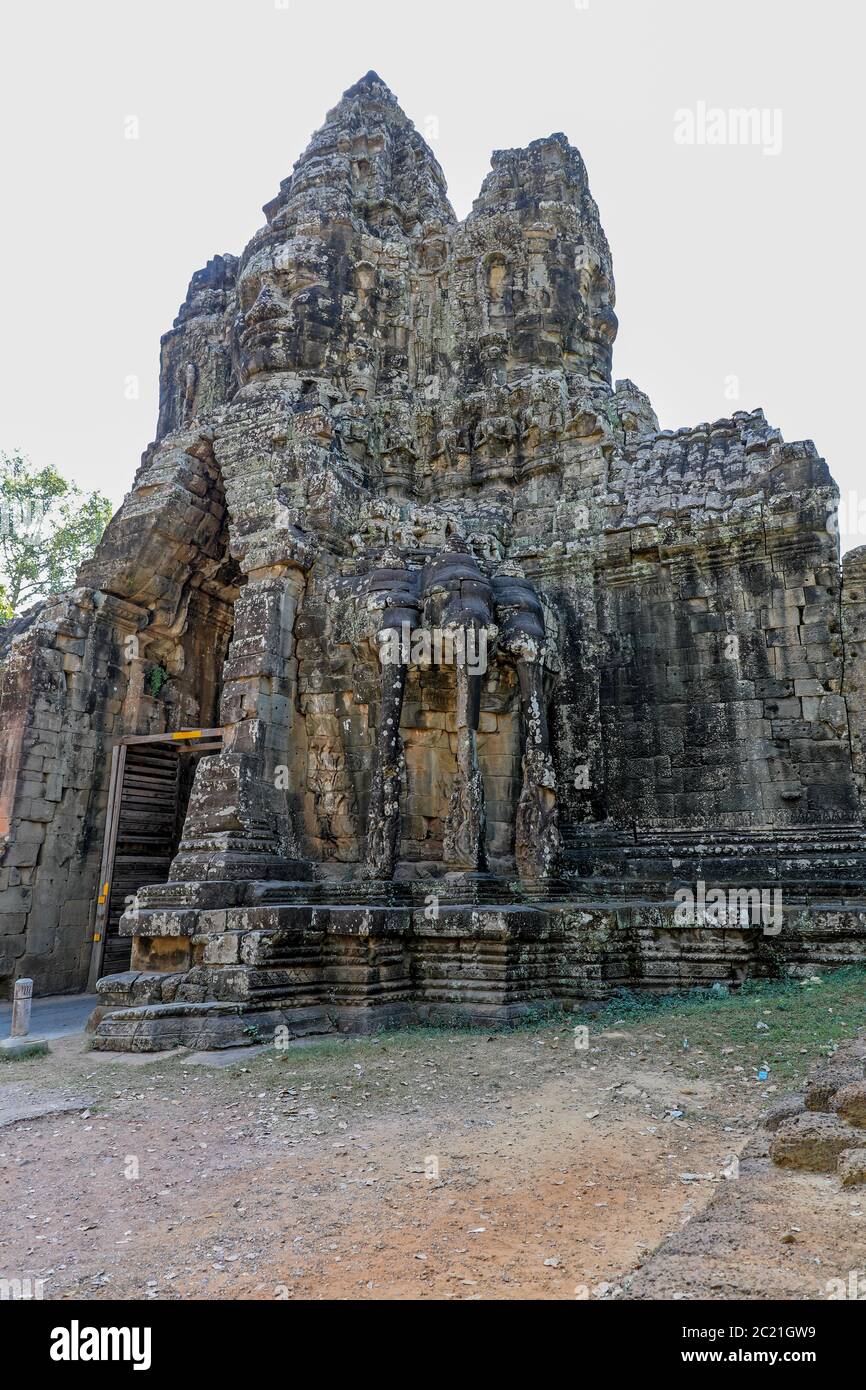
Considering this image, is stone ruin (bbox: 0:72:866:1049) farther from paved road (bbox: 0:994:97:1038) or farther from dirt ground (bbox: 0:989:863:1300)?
dirt ground (bbox: 0:989:863:1300)

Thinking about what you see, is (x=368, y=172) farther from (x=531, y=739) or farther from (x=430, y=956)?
(x=430, y=956)

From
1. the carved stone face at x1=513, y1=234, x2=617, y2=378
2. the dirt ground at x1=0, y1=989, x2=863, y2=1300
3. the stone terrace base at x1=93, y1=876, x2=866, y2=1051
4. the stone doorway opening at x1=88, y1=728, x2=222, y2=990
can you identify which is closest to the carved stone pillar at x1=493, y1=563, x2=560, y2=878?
the stone terrace base at x1=93, y1=876, x2=866, y2=1051

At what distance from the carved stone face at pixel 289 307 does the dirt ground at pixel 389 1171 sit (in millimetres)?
11084

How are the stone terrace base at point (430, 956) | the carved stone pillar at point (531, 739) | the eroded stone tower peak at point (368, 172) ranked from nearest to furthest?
the stone terrace base at point (430, 956), the carved stone pillar at point (531, 739), the eroded stone tower peak at point (368, 172)

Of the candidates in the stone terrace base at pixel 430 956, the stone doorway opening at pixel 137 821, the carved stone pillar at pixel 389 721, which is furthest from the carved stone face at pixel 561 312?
the stone terrace base at pixel 430 956

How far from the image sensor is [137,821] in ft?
45.2

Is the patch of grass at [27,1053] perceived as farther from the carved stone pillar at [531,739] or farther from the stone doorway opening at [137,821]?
the carved stone pillar at [531,739]

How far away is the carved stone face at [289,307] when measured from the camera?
14.6 m

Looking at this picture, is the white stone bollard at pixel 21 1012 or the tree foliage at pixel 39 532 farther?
the tree foliage at pixel 39 532

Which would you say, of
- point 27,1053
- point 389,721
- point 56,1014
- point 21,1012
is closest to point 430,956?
point 389,721

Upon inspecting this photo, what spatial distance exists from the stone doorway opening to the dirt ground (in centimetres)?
Answer: 572

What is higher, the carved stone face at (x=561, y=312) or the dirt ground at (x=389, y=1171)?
the carved stone face at (x=561, y=312)

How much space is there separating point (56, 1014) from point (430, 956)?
17.5 feet

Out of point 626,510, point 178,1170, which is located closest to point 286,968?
point 178,1170
